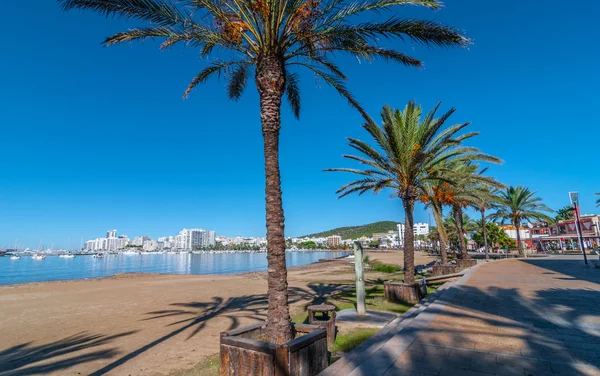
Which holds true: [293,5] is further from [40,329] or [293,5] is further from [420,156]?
[40,329]

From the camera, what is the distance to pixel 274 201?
4.46 meters

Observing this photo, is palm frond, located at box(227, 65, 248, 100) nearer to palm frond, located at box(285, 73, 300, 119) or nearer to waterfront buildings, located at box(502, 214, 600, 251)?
palm frond, located at box(285, 73, 300, 119)

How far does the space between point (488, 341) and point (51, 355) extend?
26.9ft

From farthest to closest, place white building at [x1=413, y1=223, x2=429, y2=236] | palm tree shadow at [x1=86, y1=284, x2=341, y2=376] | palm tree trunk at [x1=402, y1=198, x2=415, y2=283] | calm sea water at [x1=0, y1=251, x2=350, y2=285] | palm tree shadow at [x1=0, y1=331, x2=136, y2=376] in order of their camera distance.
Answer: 1. white building at [x1=413, y1=223, x2=429, y2=236]
2. calm sea water at [x1=0, y1=251, x2=350, y2=285]
3. palm tree trunk at [x1=402, y1=198, x2=415, y2=283]
4. palm tree shadow at [x1=86, y1=284, x2=341, y2=376]
5. palm tree shadow at [x1=0, y1=331, x2=136, y2=376]

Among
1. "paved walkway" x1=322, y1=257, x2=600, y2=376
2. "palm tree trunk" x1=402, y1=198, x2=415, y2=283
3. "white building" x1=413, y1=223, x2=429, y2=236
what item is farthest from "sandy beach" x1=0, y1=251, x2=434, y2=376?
"white building" x1=413, y1=223, x2=429, y2=236

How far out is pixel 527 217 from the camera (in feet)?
105

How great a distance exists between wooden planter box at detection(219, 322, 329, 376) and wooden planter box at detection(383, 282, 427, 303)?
5.82 meters

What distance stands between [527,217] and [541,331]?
1348 inches

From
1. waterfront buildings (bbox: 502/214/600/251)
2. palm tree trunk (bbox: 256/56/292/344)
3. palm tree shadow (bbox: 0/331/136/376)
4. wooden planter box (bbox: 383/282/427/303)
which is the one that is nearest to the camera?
palm tree trunk (bbox: 256/56/292/344)

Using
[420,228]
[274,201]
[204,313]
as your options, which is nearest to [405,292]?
[274,201]

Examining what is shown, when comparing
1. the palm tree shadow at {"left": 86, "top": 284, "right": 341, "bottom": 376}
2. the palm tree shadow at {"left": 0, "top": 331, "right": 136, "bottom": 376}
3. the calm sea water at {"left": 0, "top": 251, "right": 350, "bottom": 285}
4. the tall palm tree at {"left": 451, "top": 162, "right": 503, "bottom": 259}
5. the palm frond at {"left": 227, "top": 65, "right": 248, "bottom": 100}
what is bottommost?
the calm sea water at {"left": 0, "top": 251, "right": 350, "bottom": 285}

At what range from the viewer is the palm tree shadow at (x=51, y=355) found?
5.45 m

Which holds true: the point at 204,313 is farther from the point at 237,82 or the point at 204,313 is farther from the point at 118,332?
the point at 237,82

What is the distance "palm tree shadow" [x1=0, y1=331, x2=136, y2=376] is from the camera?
5453 millimetres
